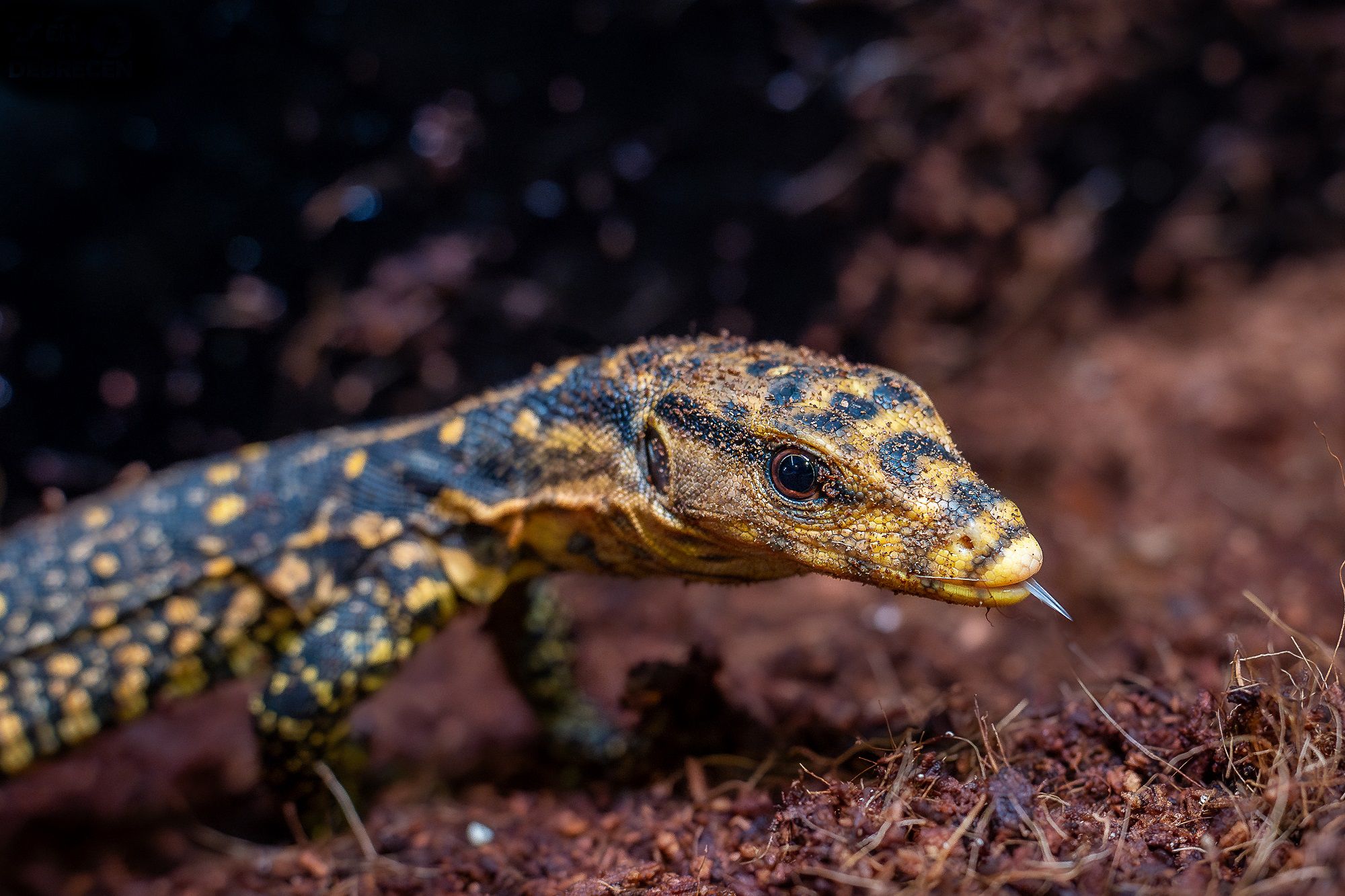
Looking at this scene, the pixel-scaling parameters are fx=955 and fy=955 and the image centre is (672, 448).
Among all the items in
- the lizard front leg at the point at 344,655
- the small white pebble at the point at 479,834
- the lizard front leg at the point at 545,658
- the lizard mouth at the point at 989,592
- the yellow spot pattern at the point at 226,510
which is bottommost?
the small white pebble at the point at 479,834

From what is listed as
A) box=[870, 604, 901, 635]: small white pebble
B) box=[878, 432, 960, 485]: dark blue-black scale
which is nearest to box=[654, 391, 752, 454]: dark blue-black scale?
box=[878, 432, 960, 485]: dark blue-black scale

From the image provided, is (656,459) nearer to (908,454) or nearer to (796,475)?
(796,475)

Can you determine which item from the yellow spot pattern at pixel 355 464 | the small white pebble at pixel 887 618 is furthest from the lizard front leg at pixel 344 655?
the small white pebble at pixel 887 618

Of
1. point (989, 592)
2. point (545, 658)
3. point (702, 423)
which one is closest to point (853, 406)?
point (702, 423)

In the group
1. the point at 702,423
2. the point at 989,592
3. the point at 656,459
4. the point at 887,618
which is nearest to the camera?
the point at 989,592

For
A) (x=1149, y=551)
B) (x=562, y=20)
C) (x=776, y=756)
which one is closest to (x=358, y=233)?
(x=562, y=20)

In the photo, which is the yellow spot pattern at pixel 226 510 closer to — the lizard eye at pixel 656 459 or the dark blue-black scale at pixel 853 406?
the lizard eye at pixel 656 459
